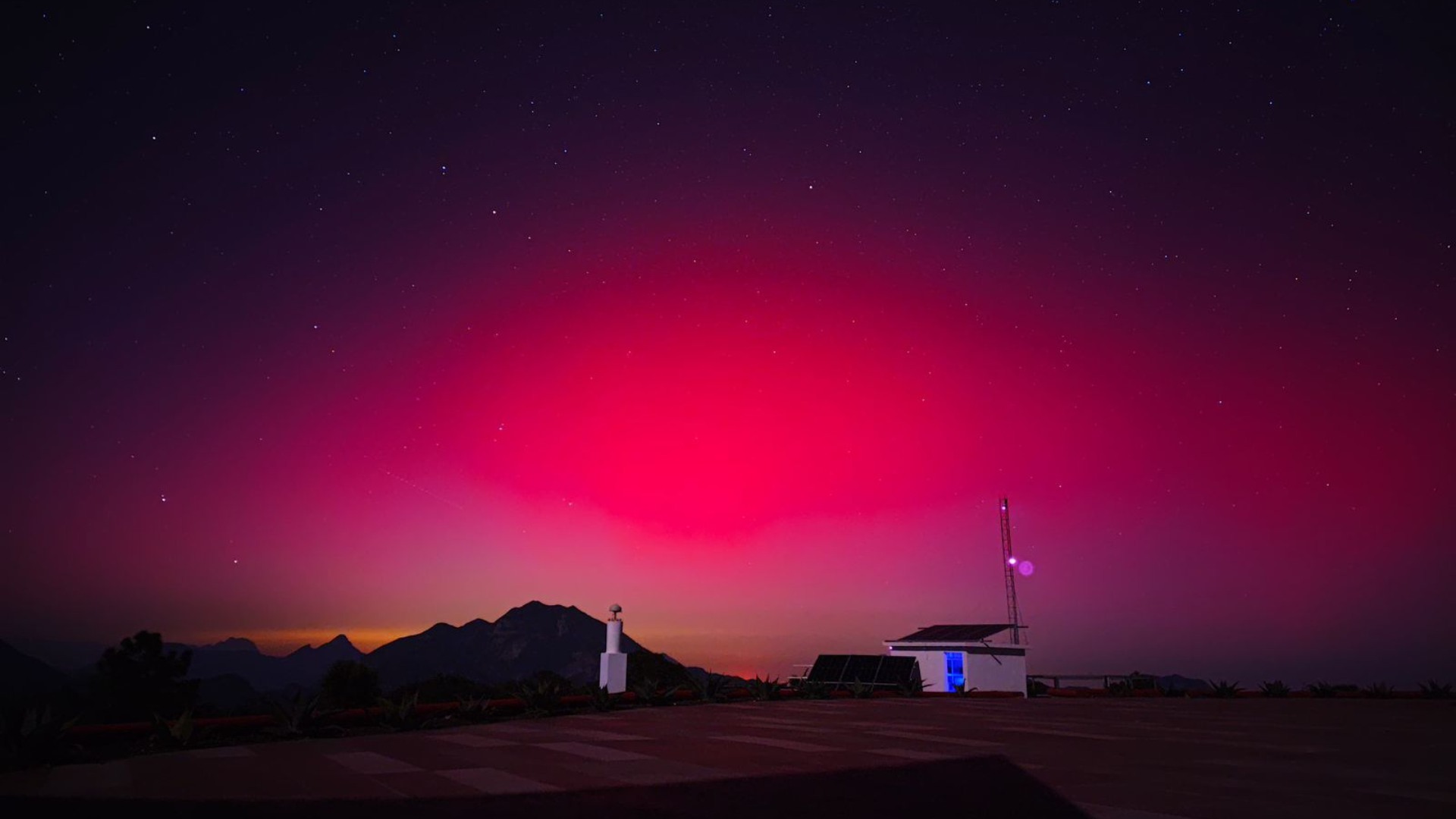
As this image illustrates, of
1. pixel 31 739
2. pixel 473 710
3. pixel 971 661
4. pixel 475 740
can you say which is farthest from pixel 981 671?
pixel 31 739

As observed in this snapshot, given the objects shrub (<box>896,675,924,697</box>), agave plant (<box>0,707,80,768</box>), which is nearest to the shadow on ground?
agave plant (<box>0,707,80,768</box>)

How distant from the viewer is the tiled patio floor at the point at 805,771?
24.3 ft

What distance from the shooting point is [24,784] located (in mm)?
8234

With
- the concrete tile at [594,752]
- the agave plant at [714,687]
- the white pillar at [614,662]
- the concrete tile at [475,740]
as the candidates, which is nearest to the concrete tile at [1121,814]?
the concrete tile at [594,752]

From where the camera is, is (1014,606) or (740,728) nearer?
(740,728)

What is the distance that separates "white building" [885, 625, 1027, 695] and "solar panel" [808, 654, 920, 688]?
2.58 metres

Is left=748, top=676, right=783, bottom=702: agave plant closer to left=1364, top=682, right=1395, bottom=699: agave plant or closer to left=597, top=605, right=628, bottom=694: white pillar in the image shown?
left=597, top=605, right=628, bottom=694: white pillar

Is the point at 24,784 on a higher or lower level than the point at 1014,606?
lower

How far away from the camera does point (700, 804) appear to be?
7375mm

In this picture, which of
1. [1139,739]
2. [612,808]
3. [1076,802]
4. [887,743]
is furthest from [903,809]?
[1139,739]

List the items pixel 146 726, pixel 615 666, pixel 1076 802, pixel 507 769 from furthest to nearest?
pixel 615 666
pixel 146 726
pixel 507 769
pixel 1076 802

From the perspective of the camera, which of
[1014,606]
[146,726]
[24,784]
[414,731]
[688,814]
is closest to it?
[688,814]

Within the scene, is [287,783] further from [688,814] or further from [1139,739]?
[1139,739]

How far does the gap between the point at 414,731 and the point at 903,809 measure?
1003 centimetres
